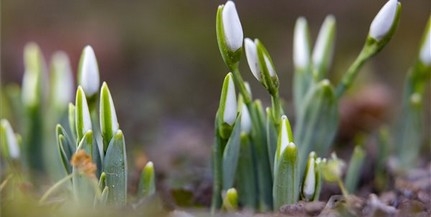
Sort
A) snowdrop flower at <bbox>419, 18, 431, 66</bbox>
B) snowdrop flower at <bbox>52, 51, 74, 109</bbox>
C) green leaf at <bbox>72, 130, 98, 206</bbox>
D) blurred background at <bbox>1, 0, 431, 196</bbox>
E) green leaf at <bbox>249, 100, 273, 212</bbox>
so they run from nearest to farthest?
1. green leaf at <bbox>72, 130, 98, 206</bbox>
2. green leaf at <bbox>249, 100, 273, 212</bbox>
3. snowdrop flower at <bbox>419, 18, 431, 66</bbox>
4. snowdrop flower at <bbox>52, 51, 74, 109</bbox>
5. blurred background at <bbox>1, 0, 431, 196</bbox>

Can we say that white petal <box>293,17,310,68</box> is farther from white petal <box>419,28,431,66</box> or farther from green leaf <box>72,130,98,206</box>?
green leaf <box>72,130,98,206</box>

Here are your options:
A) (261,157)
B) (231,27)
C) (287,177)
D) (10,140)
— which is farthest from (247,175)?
(10,140)

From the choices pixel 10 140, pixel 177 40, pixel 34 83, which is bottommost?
pixel 10 140

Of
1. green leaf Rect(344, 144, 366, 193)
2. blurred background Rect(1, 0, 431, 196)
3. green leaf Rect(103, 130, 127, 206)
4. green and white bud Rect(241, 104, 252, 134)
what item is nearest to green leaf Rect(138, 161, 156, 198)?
green leaf Rect(103, 130, 127, 206)

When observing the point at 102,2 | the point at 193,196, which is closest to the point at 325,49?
the point at 193,196

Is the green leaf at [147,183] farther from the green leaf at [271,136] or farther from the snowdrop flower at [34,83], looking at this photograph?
the snowdrop flower at [34,83]

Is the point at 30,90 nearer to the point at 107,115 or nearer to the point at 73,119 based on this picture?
the point at 73,119

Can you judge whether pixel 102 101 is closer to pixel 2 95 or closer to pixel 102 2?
pixel 2 95
